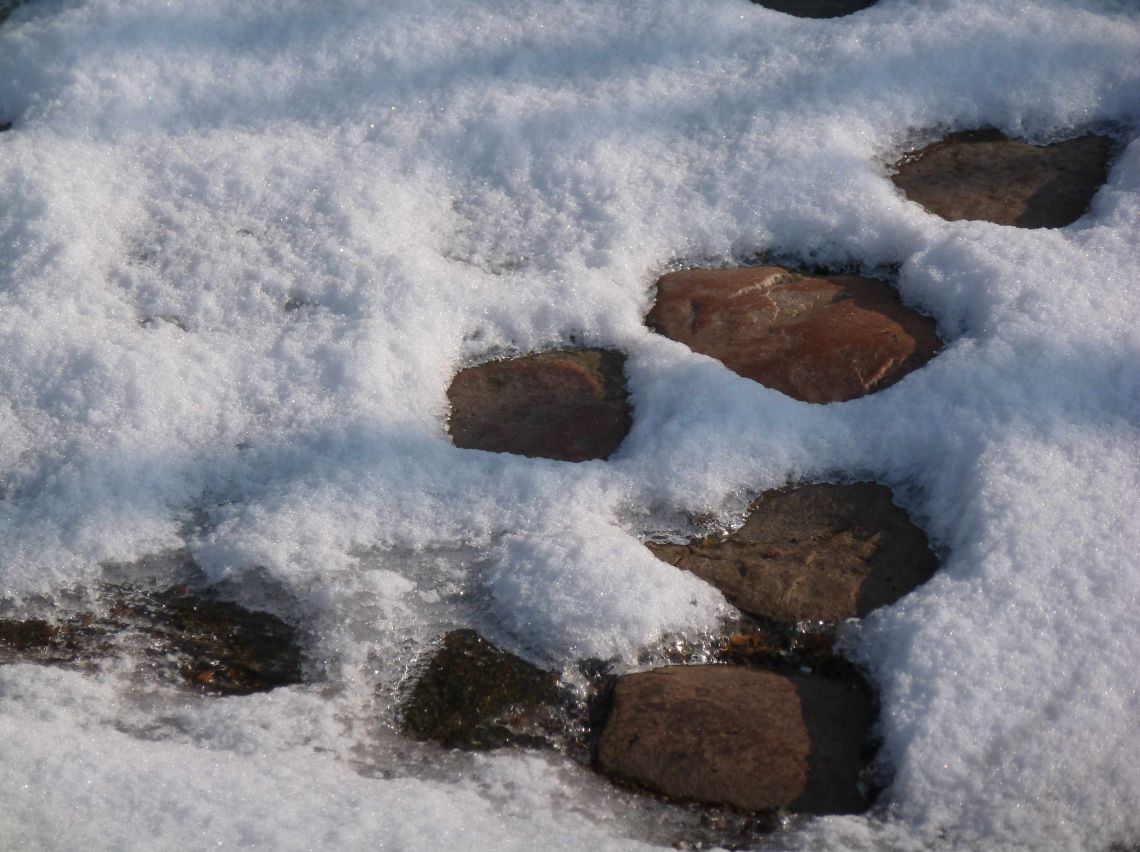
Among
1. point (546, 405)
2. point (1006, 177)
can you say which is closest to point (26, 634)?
point (546, 405)

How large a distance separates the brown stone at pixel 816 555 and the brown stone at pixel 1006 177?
31.4 inches

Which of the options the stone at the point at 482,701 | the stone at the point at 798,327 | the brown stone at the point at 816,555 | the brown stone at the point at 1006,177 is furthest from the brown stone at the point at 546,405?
the brown stone at the point at 1006,177

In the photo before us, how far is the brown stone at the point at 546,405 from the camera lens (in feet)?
6.57

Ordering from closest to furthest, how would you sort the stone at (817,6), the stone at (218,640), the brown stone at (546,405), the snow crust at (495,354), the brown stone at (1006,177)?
the snow crust at (495,354), the stone at (218,640), the brown stone at (546,405), the brown stone at (1006,177), the stone at (817,6)

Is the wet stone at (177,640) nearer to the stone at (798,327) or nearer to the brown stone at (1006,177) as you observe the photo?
the stone at (798,327)

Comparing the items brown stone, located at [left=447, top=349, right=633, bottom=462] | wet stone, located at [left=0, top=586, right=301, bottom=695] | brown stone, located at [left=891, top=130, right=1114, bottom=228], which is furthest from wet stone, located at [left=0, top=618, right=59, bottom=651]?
brown stone, located at [left=891, top=130, right=1114, bottom=228]

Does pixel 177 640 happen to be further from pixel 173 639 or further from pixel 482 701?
pixel 482 701

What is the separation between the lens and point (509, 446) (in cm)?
200

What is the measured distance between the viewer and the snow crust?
1505 mm

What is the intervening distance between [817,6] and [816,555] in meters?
1.69

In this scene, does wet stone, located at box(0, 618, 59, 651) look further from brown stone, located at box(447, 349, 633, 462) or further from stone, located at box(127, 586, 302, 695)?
brown stone, located at box(447, 349, 633, 462)

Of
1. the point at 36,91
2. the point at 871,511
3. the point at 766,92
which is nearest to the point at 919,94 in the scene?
the point at 766,92

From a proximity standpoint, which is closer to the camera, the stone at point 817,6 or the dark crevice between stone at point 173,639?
the dark crevice between stone at point 173,639

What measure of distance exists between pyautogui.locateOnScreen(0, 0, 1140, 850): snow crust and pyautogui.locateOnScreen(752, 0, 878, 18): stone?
74 mm
